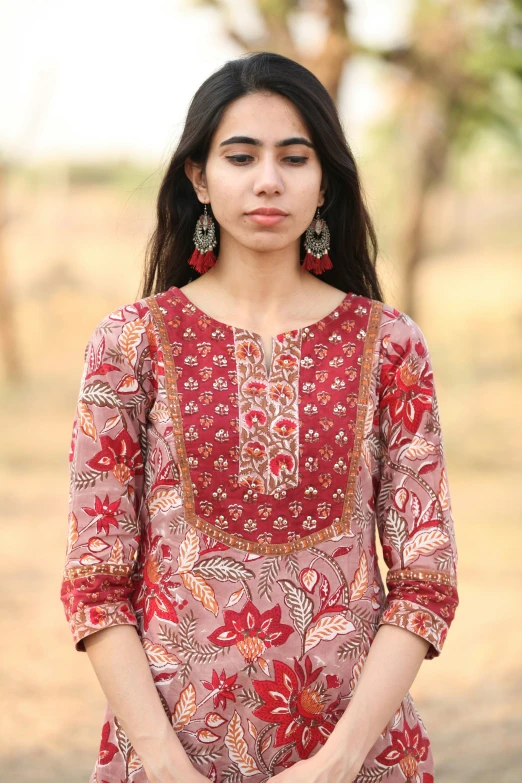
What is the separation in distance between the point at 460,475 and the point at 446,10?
136 inches

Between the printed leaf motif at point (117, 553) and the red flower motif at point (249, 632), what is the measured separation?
149 mm

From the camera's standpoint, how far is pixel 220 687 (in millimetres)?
1381

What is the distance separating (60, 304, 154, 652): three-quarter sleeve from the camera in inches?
54.0

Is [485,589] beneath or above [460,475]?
beneath

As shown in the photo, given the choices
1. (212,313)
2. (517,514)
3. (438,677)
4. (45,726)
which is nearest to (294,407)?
(212,313)

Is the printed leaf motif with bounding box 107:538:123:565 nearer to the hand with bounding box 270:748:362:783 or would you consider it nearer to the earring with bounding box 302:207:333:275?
the hand with bounding box 270:748:362:783

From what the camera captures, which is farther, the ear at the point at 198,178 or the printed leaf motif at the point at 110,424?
the ear at the point at 198,178

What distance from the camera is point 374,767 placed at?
1442 millimetres

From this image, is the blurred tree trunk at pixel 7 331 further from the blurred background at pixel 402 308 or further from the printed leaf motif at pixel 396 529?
the printed leaf motif at pixel 396 529

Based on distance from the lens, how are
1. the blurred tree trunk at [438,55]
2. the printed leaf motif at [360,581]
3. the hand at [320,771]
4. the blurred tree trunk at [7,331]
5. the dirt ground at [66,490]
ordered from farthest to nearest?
the blurred tree trunk at [7,331] → the blurred tree trunk at [438,55] → the dirt ground at [66,490] → the printed leaf motif at [360,581] → the hand at [320,771]

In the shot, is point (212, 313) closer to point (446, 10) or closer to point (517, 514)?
point (446, 10)

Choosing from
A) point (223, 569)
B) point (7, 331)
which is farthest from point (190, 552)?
point (7, 331)

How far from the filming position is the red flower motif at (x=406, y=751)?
1.45m

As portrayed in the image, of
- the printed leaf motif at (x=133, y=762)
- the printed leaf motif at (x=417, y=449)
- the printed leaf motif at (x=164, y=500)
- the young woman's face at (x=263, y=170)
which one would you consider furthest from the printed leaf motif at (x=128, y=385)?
the printed leaf motif at (x=133, y=762)
